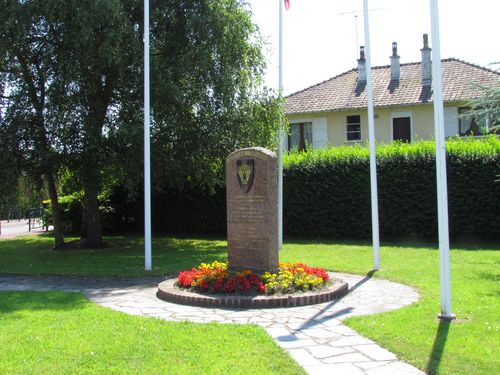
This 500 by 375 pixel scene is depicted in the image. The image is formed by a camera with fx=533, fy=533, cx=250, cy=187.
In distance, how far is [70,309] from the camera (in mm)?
8094

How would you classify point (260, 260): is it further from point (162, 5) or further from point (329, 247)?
point (162, 5)

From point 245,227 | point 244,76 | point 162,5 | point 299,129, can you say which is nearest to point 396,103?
point 299,129

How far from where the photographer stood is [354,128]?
2802 cm

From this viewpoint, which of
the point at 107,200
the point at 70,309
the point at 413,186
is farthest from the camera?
the point at 107,200

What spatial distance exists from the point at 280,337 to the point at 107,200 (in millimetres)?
19974

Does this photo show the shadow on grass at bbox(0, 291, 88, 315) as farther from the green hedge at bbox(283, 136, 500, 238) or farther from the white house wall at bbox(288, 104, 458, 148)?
the white house wall at bbox(288, 104, 458, 148)

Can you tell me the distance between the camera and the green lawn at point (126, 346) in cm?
525

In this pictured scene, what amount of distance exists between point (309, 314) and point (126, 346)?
9.27 feet

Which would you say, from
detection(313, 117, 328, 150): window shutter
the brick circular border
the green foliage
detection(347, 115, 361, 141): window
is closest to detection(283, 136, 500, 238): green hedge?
the green foliage

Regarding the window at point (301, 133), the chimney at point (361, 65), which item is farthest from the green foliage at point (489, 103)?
the chimney at point (361, 65)

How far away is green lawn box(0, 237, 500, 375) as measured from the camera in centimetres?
577

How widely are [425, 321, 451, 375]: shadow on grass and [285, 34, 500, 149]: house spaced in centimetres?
2026

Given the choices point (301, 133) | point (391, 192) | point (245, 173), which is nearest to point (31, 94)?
point (245, 173)

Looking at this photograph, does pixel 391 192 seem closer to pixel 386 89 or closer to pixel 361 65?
pixel 386 89
